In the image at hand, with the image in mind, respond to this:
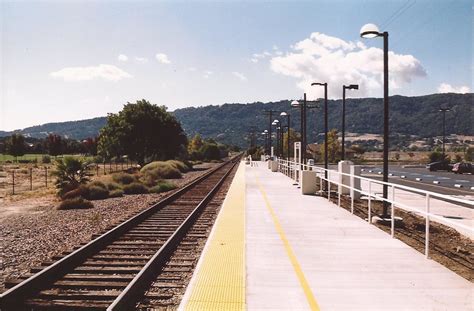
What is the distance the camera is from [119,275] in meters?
8.01

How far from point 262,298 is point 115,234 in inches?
259

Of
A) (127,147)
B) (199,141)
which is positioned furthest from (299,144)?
(199,141)

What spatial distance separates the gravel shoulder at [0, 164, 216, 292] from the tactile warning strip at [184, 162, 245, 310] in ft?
10.8

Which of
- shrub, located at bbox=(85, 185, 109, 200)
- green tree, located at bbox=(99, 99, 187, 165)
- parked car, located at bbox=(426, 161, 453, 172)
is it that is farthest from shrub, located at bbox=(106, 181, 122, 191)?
parked car, located at bbox=(426, 161, 453, 172)

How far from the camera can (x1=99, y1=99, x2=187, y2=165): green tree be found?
194 feet

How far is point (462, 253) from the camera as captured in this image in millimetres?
10516

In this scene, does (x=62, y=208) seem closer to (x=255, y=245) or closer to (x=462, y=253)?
(x=255, y=245)

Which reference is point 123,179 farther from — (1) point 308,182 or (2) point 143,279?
(2) point 143,279

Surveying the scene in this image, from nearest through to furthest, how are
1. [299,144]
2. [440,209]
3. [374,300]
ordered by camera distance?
[374,300]
[440,209]
[299,144]

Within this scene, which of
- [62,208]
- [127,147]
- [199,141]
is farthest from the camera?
[199,141]

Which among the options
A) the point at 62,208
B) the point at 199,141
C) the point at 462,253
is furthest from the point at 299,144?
the point at 199,141

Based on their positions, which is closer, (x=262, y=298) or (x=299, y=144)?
(x=262, y=298)

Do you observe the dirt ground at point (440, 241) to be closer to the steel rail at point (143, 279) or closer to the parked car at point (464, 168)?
the steel rail at point (143, 279)

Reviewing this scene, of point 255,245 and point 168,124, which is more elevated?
point 168,124
